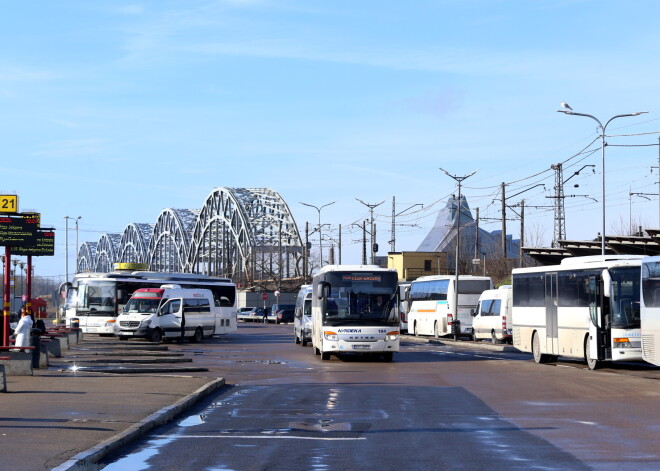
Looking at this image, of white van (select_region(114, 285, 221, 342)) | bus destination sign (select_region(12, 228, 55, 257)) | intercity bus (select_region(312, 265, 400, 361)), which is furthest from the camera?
white van (select_region(114, 285, 221, 342))

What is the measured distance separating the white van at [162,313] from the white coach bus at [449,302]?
12918 mm

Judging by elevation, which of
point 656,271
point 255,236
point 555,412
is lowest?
point 555,412

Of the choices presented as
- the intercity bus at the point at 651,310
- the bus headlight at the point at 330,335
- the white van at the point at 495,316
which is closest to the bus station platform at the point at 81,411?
the bus headlight at the point at 330,335

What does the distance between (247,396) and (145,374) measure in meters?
5.69

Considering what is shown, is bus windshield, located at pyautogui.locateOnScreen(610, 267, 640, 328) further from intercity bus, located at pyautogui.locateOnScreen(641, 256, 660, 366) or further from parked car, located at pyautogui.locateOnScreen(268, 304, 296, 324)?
parked car, located at pyautogui.locateOnScreen(268, 304, 296, 324)

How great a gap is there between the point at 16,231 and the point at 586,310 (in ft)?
51.4

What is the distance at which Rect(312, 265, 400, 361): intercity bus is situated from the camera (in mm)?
32500

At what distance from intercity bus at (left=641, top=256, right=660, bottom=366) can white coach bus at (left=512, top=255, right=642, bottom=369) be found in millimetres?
1986

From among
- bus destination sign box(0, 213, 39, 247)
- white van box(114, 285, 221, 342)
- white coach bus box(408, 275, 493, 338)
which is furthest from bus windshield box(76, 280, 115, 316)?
bus destination sign box(0, 213, 39, 247)

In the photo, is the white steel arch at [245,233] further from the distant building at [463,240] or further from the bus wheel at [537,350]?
the bus wheel at [537,350]

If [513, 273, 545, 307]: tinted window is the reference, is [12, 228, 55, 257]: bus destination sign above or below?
above

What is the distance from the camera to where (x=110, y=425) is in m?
14.0

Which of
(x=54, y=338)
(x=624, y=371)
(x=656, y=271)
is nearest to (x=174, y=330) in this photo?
(x=54, y=338)

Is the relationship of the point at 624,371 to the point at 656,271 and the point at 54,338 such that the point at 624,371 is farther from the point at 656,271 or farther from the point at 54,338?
the point at 54,338
